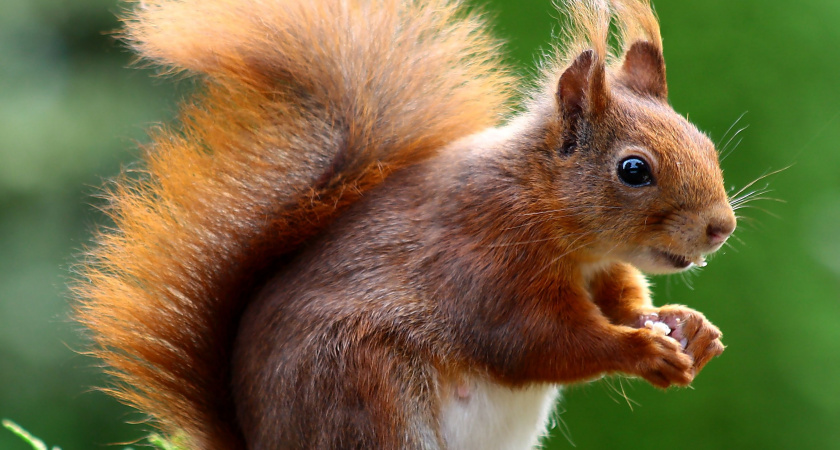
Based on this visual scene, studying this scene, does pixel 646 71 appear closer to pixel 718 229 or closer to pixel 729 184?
pixel 718 229

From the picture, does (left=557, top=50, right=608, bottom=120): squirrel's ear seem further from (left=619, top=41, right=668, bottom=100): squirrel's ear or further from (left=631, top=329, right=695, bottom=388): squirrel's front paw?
(left=631, top=329, right=695, bottom=388): squirrel's front paw

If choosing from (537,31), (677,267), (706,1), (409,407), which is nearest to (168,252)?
(409,407)

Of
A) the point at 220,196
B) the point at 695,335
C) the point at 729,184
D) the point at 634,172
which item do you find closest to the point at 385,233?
the point at 220,196

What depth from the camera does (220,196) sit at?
4.04 feet

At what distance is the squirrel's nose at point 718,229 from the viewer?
3.48 ft

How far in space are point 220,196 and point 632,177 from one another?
1.99 ft

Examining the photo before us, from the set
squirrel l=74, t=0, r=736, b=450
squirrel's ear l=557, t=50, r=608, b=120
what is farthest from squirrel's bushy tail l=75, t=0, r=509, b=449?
squirrel's ear l=557, t=50, r=608, b=120

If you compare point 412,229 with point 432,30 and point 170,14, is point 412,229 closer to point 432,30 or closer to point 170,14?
point 432,30

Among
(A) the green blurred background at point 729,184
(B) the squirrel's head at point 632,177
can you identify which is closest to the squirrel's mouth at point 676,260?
(B) the squirrel's head at point 632,177

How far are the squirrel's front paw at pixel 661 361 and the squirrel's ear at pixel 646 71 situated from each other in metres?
0.38

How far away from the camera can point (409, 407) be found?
1.13m

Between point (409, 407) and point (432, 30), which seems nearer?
point (409, 407)

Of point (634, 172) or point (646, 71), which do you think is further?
point (646, 71)

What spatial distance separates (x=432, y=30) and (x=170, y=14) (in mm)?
421
